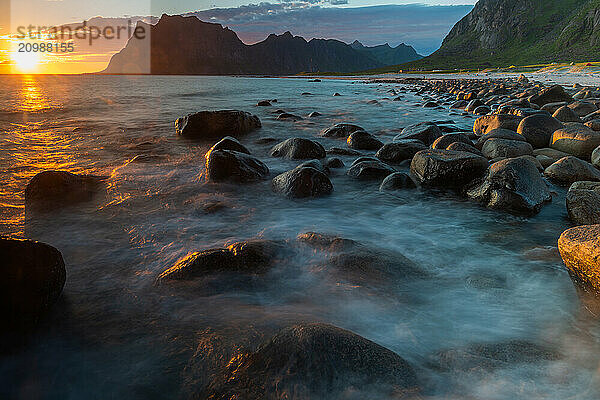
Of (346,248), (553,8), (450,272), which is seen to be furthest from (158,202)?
(553,8)

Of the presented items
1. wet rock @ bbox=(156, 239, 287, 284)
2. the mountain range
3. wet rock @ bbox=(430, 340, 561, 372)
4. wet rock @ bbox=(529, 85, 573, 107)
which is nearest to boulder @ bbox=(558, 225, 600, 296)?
wet rock @ bbox=(430, 340, 561, 372)

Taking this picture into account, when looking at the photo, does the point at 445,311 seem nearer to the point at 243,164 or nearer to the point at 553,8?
the point at 243,164

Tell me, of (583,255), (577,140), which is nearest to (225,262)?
(583,255)

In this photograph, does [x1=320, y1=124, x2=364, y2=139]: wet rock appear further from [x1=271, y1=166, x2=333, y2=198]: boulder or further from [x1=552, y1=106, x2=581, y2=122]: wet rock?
[x1=552, y1=106, x2=581, y2=122]: wet rock

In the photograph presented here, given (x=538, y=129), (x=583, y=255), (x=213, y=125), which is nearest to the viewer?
(x=583, y=255)

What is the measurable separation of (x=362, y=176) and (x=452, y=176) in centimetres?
127

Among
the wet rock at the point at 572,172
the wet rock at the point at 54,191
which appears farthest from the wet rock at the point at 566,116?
the wet rock at the point at 54,191

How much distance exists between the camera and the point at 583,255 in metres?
2.56

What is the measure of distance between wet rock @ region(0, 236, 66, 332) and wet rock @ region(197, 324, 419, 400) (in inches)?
49.3

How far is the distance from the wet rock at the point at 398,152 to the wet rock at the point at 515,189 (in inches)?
83.4

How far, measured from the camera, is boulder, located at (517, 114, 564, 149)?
6.92 m

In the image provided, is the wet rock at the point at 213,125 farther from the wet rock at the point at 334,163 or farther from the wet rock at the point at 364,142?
the wet rock at the point at 334,163

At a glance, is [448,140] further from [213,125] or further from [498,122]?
[213,125]

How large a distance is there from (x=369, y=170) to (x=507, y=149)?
2418 mm
